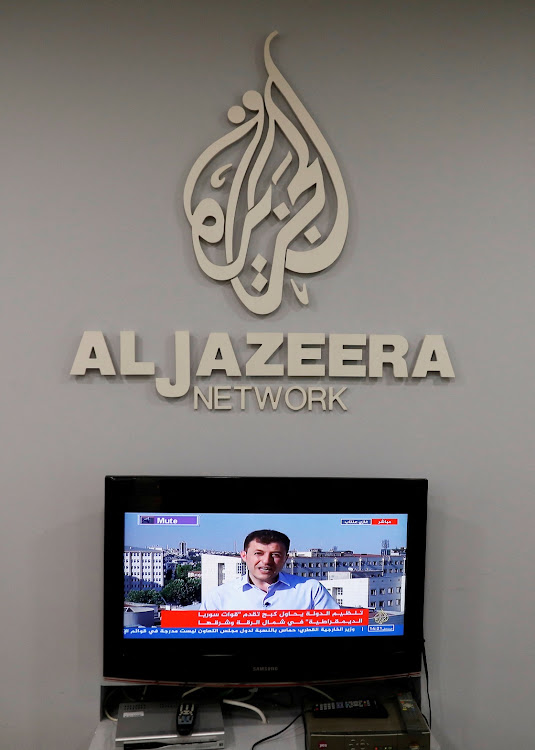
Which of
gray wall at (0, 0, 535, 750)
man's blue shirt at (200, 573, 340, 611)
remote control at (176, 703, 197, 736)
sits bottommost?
remote control at (176, 703, 197, 736)

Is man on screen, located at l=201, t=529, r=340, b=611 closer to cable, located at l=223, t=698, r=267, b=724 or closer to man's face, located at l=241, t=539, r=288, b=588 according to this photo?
man's face, located at l=241, t=539, r=288, b=588

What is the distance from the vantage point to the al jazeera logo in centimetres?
189

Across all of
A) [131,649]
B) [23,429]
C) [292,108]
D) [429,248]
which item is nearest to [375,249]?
[429,248]

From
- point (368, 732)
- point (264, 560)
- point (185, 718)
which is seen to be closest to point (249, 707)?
point (185, 718)

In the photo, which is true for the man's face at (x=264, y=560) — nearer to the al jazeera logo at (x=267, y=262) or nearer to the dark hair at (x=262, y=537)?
the dark hair at (x=262, y=537)

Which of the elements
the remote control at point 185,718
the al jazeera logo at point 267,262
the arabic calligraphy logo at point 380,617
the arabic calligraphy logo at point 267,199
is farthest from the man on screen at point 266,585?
the arabic calligraphy logo at point 267,199

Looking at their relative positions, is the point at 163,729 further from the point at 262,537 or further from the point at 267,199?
the point at 267,199

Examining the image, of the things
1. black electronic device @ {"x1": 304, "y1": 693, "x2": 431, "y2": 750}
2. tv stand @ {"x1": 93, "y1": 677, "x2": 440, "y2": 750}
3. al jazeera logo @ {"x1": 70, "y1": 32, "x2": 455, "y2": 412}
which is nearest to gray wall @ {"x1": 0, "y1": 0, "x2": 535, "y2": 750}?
al jazeera logo @ {"x1": 70, "y1": 32, "x2": 455, "y2": 412}

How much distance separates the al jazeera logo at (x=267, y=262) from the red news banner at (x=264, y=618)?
0.59 metres

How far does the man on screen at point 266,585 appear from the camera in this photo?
1820 mm

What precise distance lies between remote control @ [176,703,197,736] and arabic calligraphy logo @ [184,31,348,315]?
1.15 meters

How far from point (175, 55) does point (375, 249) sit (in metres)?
0.83

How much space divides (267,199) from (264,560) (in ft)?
3.47

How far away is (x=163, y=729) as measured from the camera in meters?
1.75
